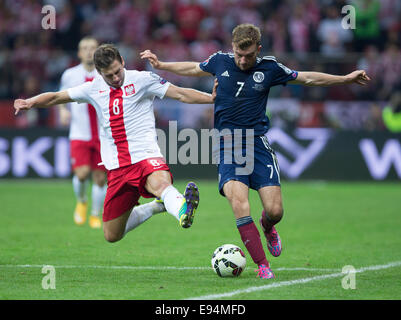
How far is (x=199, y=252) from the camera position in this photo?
8.88 metres

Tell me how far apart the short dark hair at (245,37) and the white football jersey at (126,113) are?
0.91 m

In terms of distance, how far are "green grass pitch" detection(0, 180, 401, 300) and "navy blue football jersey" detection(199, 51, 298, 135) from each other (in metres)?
1.50

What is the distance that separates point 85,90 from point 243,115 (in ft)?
5.22

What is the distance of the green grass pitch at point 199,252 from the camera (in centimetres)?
638

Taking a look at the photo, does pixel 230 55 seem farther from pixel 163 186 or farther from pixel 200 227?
pixel 200 227

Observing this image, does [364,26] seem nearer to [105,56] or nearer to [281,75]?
[281,75]

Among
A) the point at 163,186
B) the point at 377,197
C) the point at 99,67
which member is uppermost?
the point at 99,67

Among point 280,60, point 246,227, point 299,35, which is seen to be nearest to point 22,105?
point 246,227

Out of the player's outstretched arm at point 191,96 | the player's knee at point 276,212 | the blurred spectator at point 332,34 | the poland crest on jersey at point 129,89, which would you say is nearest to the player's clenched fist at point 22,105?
the poland crest on jersey at point 129,89

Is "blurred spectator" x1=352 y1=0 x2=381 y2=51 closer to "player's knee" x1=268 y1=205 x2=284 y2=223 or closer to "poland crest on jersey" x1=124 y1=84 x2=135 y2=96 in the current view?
"player's knee" x1=268 y1=205 x2=284 y2=223
